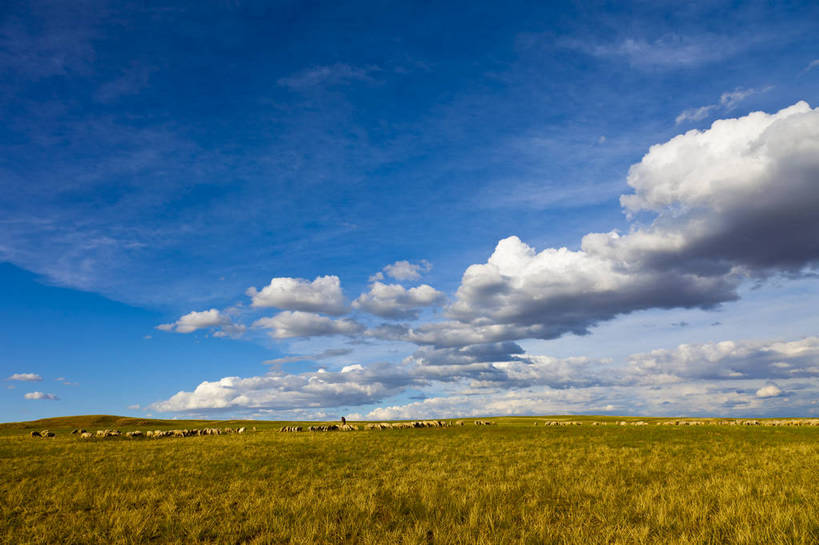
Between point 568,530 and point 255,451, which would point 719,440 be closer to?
point 568,530

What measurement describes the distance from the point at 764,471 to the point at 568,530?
47.6 feet

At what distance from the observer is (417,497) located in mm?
14492

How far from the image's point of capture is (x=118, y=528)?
1134 centimetres

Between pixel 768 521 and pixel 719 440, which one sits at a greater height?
pixel 768 521

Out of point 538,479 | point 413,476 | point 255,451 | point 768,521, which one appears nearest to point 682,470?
point 538,479

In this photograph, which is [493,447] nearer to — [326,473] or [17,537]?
[326,473]

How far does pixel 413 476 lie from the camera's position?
61.4ft

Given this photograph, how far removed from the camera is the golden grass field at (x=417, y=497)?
10.6 m

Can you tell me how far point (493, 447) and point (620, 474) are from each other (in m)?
12.1

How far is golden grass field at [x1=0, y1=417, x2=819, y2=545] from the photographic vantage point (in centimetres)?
1063

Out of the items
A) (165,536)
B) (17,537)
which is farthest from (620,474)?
(17,537)

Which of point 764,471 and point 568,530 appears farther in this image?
point 764,471

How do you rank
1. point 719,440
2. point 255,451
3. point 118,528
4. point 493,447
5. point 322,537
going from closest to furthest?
point 322,537
point 118,528
point 255,451
point 493,447
point 719,440

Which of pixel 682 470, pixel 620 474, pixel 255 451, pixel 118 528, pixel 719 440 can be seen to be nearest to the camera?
pixel 118 528
